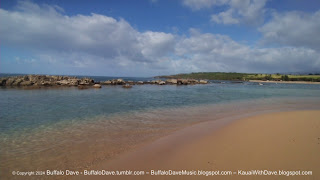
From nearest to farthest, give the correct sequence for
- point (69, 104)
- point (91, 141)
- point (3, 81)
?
point (91, 141) < point (69, 104) < point (3, 81)

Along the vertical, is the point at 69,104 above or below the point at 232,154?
above

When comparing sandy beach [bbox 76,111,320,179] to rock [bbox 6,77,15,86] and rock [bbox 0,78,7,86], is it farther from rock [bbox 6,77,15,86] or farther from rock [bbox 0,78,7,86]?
rock [bbox 0,78,7,86]

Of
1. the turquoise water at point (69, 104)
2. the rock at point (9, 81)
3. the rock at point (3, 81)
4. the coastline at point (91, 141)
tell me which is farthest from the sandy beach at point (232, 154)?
the rock at point (3, 81)

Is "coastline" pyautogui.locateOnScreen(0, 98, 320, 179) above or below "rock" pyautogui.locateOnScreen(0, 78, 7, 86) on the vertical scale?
below

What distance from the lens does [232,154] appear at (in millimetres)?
6340

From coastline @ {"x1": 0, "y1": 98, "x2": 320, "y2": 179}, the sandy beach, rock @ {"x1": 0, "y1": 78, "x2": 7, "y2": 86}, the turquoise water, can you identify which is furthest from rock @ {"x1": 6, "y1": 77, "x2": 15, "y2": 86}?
the sandy beach

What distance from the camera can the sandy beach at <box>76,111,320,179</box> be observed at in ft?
17.2

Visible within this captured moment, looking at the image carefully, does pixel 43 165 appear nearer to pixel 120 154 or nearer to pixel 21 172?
pixel 21 172

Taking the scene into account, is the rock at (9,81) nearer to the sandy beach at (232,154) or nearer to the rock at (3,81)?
the rock at (3,81)

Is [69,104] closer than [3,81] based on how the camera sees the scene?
Yes

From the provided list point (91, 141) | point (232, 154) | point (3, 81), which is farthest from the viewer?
point (3, 81)

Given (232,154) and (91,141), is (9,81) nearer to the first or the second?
(91,141)

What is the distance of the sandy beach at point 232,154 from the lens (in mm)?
5250

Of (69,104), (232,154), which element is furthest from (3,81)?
(232,154)
